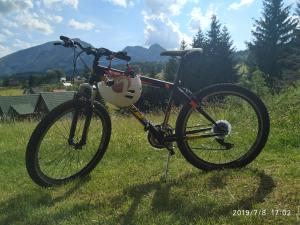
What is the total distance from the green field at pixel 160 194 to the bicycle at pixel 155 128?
0.77 feet

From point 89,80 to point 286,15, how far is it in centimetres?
5166

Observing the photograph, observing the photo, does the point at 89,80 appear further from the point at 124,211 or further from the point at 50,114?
the point at 124,211

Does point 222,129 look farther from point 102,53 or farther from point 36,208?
point 36,208

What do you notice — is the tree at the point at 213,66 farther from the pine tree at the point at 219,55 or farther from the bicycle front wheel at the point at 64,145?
the bicycle front wheel at the point at 64,145

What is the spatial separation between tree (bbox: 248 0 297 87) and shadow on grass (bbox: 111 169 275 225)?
46.7m

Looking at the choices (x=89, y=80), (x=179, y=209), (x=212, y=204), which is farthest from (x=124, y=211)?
(x=89, y=80)

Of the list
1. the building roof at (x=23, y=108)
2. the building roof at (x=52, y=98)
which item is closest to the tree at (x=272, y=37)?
the building roof at (x=52, y=98)

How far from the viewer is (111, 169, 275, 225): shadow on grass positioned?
13.0 feet

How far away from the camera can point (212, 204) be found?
4.14m

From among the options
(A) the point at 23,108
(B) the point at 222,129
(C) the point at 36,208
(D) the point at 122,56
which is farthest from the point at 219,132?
(A) the point at 23,108

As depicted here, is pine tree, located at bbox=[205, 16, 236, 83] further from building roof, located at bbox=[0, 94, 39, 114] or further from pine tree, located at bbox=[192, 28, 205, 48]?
building roof, located at bbox=[0, 94, 39, 114]

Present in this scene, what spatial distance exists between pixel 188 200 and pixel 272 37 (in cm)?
5035

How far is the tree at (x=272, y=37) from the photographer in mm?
50094

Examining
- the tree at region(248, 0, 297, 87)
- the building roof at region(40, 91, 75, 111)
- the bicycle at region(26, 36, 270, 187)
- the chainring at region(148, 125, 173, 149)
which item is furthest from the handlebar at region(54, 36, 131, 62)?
the building roof at region(40, 91, 75, 111)
